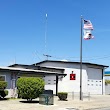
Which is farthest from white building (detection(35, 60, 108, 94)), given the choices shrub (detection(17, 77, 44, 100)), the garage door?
shrub (detection(17, 77, 44, 100))

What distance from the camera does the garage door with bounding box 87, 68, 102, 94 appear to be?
49000 millimetres

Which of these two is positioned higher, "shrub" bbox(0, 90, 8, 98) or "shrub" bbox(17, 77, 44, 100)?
"shrub" bbox(17, 77, 44, 100)

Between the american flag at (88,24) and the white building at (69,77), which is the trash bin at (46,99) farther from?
the white building at (69,77)

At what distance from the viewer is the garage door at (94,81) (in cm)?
4900

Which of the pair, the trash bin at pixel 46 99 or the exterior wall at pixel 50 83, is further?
→ the exterior wall at pixel 50 83

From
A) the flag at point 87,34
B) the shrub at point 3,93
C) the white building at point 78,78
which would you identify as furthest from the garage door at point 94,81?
the shrub at point 3,93

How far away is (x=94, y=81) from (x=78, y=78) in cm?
331

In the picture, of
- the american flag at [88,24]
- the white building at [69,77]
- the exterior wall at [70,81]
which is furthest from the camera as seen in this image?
the exterior wall at [70,81]

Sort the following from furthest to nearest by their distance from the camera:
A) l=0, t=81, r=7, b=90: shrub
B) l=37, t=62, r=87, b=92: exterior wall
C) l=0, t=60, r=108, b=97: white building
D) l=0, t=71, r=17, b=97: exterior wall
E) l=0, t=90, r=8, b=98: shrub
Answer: l=37, t=62, r=87, b=92: exterior wall
l=0, t=60, r=108, b=97: white building
l=0, t=71, r=17, b=97: exterior wall
l=0, t=90, r=8, b=98: shrub
l=0, t=81, r=7, b=90: shrub

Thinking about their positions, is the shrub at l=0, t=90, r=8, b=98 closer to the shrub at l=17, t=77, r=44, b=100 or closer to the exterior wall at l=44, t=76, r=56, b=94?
the shrub at l=17, t=77, r=44, b=100

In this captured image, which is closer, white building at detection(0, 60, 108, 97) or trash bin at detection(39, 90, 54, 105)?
trash bin at detection(39, 90, 54, 105)

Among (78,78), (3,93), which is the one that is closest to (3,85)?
(3,93)

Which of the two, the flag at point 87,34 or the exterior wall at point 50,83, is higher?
the flag at point 87,34

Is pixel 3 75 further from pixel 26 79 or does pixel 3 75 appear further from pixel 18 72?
pixel 26 79
